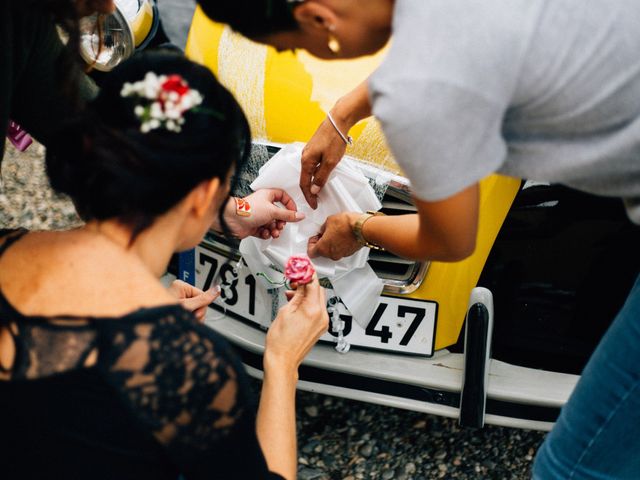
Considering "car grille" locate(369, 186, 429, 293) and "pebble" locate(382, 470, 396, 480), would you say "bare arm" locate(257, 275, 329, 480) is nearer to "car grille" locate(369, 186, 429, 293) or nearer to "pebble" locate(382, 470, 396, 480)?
"car grille" locate(369, 186, 429, 293)

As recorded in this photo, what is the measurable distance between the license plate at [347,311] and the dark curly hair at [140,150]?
0.81 meters

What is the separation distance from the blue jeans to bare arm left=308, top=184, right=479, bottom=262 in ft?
1.29

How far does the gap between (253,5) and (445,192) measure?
44cm

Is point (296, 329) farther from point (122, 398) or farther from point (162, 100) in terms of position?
point (162, 100)

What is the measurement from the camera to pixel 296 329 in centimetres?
158

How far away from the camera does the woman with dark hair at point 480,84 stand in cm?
101

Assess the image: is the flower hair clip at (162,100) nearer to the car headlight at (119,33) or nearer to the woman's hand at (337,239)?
the woman's hand at (337,239)

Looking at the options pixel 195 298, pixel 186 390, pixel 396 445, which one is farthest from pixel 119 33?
pixel 396 445

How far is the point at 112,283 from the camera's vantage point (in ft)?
3.83

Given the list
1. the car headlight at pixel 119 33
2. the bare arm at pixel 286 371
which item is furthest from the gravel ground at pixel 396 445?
the car headlight at pixel 119 33

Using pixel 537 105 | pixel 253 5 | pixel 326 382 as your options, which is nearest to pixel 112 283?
pixel 253 5

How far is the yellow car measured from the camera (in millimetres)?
1880

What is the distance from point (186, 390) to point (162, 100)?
0.48m

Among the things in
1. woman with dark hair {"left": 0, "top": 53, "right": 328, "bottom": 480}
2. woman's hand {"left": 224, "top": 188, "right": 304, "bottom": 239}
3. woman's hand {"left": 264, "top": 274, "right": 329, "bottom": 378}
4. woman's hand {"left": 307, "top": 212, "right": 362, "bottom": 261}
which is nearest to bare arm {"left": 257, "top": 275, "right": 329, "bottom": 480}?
woman's hand {"left": 264, "top": 274, "right": 329, "bottom": 378}
